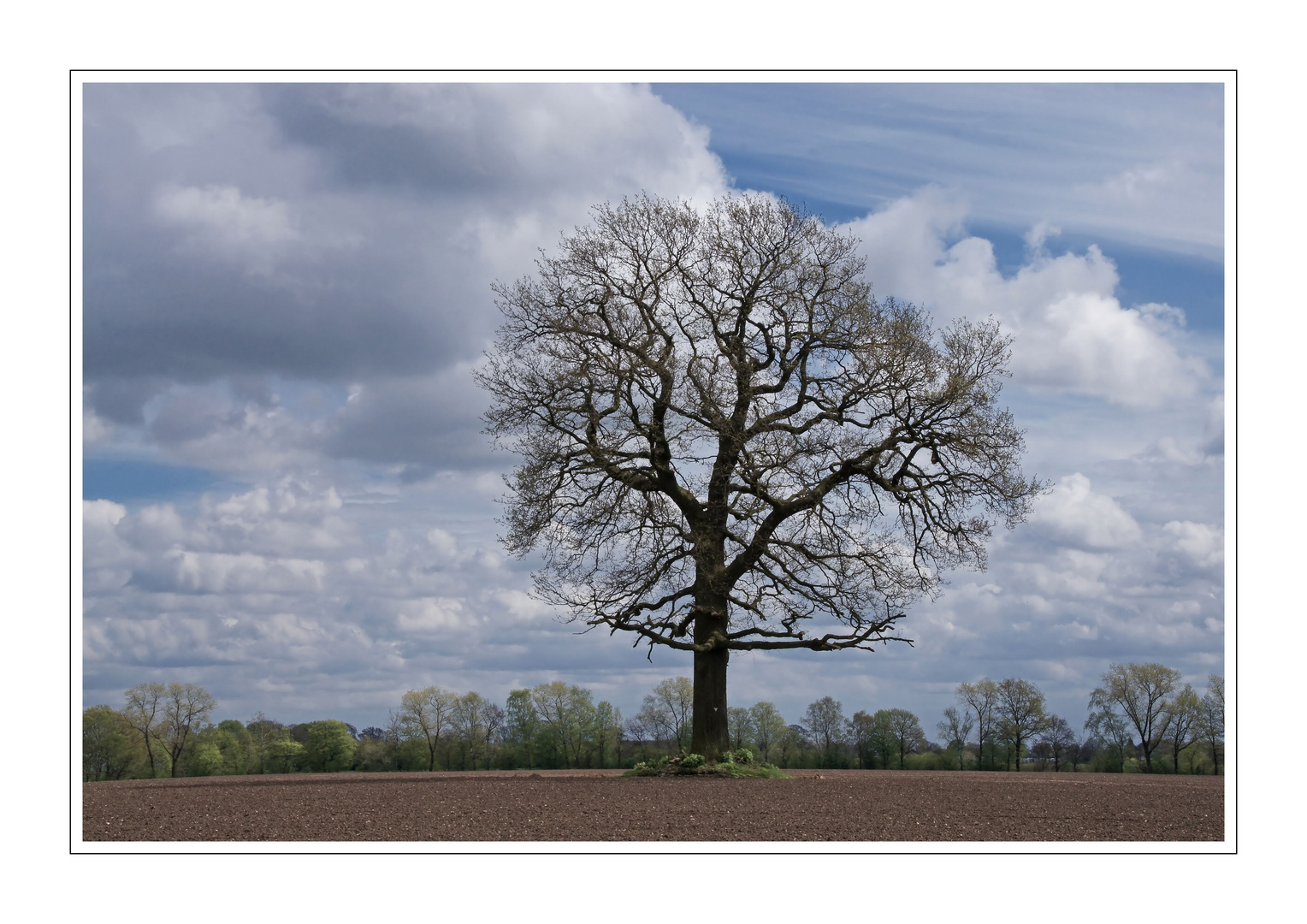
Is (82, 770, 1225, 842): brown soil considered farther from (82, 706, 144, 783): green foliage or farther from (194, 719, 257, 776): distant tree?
(194, 719, 257, 776): distant tree

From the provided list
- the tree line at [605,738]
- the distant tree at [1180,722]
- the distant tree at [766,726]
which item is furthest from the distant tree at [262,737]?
the distant tree at [1180,722]

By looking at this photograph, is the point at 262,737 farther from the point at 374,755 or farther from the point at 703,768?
the point at 703,768

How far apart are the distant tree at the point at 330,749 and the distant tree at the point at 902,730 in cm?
1701

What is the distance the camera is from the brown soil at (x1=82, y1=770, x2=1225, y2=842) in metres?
11.6

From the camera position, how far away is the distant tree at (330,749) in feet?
95.1

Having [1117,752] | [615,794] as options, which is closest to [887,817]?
[615,794]

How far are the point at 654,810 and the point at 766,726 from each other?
19.8 metres

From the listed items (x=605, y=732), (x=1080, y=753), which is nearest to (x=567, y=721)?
(x=605, y=732)

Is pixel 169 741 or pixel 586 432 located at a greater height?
pixel 586 432

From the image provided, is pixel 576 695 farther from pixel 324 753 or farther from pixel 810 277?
pixel 810 277

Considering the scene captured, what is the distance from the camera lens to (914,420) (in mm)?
20125

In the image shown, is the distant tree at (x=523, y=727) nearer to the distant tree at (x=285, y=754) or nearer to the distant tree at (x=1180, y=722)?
the distant tree at (x=285, y=754)

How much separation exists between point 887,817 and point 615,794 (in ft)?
15.2

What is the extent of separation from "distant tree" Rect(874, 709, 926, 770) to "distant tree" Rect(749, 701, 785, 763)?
3.33 meters
